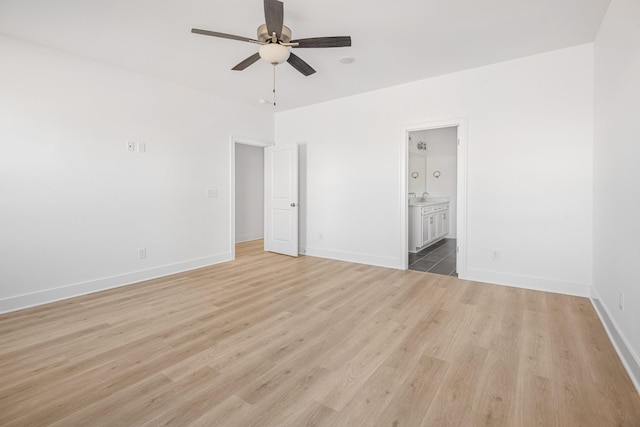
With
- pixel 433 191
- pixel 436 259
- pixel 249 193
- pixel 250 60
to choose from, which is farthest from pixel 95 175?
pixel 433 191

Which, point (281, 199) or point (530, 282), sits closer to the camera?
point (530, 282)

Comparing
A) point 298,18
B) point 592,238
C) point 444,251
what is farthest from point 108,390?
point 444,251

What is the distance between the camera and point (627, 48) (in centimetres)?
205

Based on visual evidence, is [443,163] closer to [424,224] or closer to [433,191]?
[433,191]

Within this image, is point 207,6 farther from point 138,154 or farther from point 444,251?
point 444,251

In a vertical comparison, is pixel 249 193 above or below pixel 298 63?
below

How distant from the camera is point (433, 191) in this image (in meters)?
7.57

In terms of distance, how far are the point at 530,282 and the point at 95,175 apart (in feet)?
17.8

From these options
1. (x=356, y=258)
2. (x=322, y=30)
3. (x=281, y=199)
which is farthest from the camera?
(x=281, y=199)

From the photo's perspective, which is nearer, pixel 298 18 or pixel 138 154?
pixel 298 18

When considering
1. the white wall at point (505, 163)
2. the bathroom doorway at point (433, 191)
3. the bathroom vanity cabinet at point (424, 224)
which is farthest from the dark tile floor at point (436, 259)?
the white wall at point (505, 163)

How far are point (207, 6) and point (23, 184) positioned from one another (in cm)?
264

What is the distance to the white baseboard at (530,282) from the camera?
3.28m

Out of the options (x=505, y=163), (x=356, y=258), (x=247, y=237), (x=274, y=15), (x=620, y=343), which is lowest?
(x=620, y=343)
